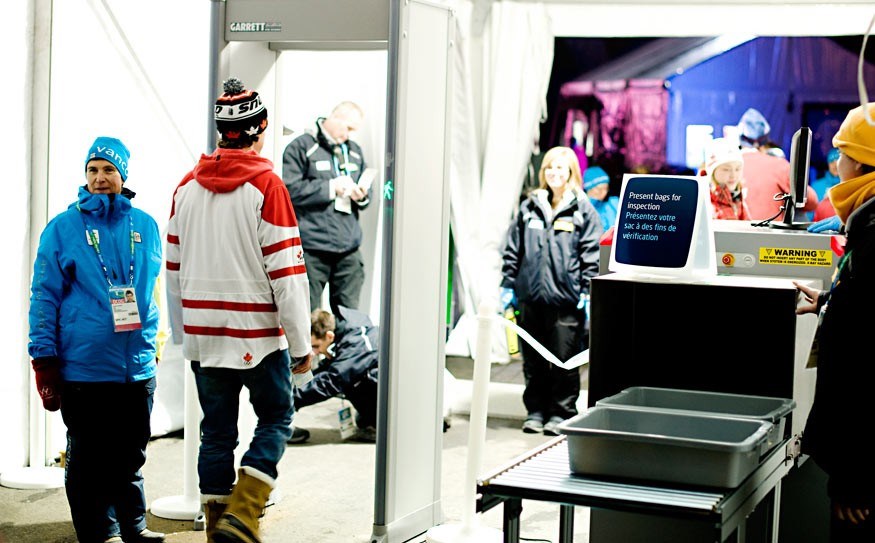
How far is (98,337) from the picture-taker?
385 centimetres

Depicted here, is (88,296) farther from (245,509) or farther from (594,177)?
(594,177)

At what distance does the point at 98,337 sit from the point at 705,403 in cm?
196

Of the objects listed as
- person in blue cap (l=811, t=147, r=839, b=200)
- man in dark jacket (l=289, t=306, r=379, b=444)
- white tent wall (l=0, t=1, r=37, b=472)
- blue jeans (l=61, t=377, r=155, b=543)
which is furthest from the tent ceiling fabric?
blue jeans (l=61, t=377, r=155, b=543)

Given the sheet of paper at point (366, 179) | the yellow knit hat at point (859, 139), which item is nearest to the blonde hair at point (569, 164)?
the sheet of paper at point (366, 179)

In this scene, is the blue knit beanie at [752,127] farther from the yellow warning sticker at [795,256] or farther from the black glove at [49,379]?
the black glove at [49,379]

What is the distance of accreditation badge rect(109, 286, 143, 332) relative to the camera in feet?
12.7

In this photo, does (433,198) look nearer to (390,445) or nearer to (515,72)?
(390,445)

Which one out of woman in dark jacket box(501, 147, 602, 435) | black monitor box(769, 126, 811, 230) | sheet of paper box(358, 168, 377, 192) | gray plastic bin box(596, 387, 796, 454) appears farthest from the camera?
sheet of paper box(358, 168, 377, 192)

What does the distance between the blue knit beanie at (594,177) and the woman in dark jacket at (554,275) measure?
1.18 meters

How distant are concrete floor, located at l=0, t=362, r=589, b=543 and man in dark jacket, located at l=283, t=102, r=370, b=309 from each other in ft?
2.94

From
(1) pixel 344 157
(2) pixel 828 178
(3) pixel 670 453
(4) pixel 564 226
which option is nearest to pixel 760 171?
(2) pixel 828 178

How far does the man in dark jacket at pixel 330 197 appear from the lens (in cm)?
652

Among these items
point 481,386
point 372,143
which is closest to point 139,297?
point 481,386

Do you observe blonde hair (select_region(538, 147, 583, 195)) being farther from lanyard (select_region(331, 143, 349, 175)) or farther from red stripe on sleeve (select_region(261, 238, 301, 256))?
red stripe on sleeve (select_region(261, 238, 301, 256))
